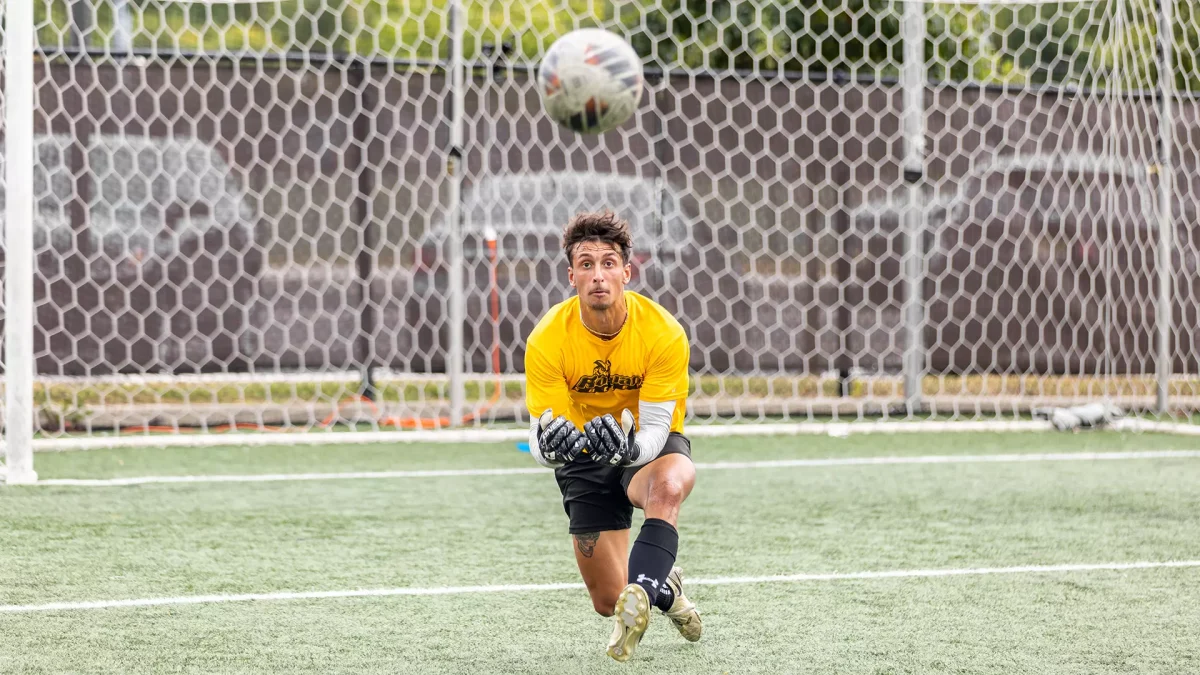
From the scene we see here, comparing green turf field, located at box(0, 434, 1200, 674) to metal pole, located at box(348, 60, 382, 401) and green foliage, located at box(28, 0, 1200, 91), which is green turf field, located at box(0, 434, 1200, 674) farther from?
green foliage, located at box(28, 0, 1200, 91)

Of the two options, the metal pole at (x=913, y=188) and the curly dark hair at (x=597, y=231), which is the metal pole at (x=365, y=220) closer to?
the metal pole at (x=913, y=188)

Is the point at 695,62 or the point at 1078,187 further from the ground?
the point at 695,62

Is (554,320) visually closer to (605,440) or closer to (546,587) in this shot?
(605,440)

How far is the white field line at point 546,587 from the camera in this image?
392cm

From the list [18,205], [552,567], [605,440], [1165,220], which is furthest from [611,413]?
[1165,220]

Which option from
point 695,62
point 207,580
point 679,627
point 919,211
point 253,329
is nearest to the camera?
point 679,627

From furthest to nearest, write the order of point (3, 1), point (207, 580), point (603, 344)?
point (3, 1)
point (207, 580)
point (603, 344)

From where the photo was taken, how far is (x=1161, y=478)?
262 inches

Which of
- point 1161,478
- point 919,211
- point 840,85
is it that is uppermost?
point 840,85

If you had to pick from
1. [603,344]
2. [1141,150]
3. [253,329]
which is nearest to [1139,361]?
[1141,150]

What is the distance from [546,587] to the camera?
168 inches

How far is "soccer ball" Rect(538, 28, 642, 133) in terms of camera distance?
5.73 m

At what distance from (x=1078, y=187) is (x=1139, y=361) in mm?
1282

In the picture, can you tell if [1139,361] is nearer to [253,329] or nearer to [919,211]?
[919,211]
